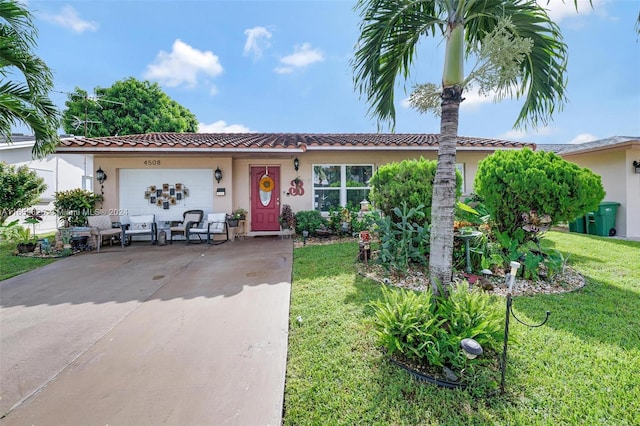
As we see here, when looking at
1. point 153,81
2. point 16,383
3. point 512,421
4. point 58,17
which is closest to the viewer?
point 512,421

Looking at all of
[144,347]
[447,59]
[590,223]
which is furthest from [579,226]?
[144,347]

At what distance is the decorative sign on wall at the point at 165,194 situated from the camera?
9.46m

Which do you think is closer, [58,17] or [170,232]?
[58,17]

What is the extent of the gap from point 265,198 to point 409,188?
20.1 ft

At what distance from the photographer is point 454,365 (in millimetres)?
2299

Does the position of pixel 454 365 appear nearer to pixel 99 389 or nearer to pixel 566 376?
pixel 566 376

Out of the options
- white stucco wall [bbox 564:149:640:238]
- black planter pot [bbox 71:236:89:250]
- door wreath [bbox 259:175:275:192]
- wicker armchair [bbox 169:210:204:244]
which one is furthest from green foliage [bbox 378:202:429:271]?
white stucco wall [bbox 564:149:640:238]

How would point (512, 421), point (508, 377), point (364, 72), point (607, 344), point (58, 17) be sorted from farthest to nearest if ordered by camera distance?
point (58, 17) < point (364, 72) < point (607, 344) < point (508, 377) < point (512, 421)

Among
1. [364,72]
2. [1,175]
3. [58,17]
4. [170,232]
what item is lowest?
[170,232]

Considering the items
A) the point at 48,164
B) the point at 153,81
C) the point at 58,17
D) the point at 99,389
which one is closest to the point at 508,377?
the point at 99,389

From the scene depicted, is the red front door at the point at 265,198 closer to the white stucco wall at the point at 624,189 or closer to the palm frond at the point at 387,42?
the palm frond at the point at 387,42

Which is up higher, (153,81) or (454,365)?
(153,81)

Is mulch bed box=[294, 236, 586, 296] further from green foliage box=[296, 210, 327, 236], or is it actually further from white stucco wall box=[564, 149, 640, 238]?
white stucco wall box=[564, 149, 640, 238]

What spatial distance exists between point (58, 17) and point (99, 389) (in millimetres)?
9786
